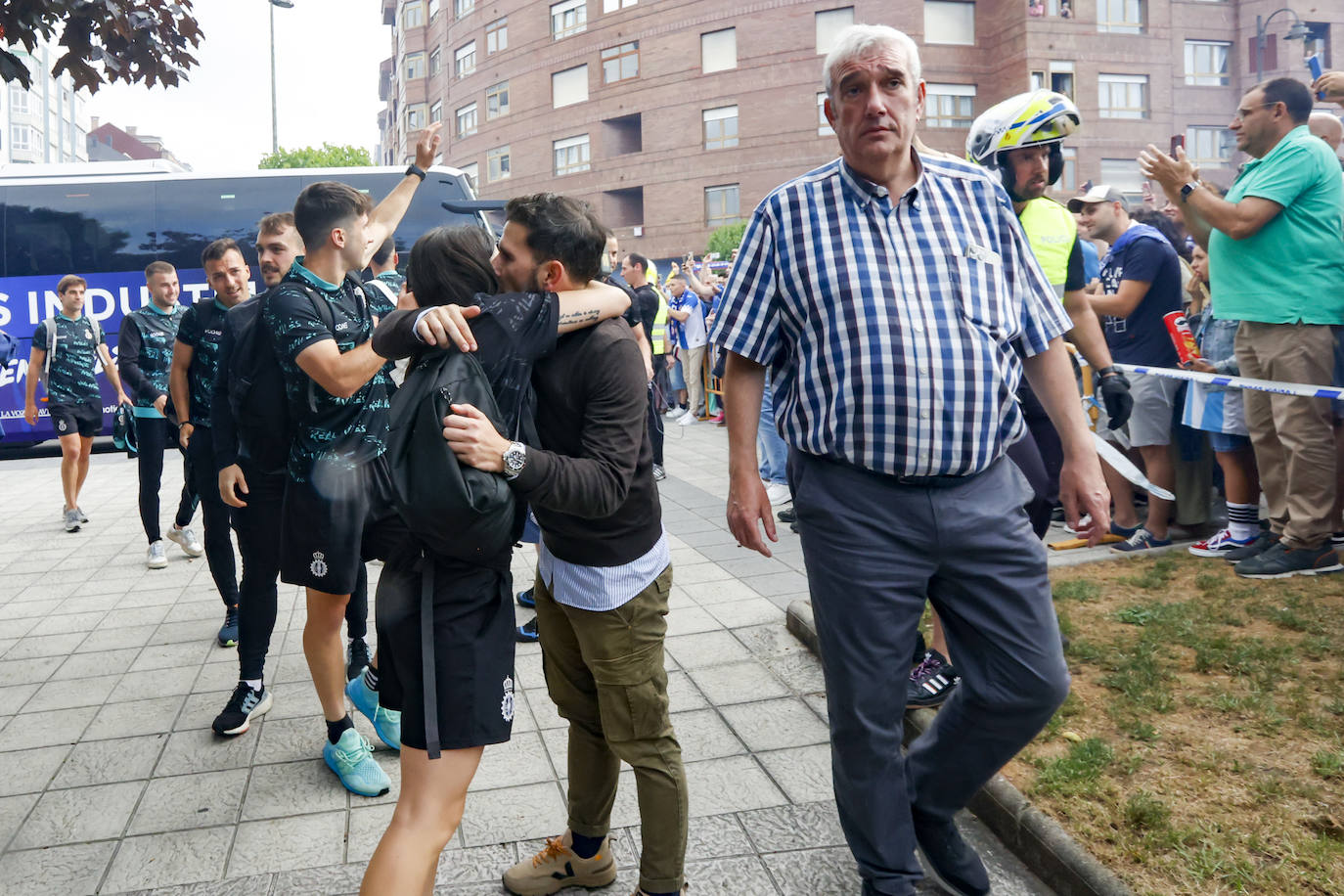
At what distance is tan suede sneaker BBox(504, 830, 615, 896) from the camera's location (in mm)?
2885

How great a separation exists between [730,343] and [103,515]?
8812 millimetres

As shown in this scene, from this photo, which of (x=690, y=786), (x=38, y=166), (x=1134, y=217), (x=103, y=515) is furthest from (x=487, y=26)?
(x=690, y=786)

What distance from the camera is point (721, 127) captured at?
135ft

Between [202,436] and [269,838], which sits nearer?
[269,838]

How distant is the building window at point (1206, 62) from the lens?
4178cm

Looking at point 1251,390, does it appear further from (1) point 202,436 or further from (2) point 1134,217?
(1) point 202,436

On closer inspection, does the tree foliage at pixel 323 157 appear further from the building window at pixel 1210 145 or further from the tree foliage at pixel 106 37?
the tree foliage at pixel 106 37

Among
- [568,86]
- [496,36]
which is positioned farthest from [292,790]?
[496,36]

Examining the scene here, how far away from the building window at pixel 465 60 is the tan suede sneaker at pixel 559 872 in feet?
167

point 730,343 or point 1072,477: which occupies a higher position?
point 730,343

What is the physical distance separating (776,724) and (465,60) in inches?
2020

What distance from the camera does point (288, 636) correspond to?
5523mm

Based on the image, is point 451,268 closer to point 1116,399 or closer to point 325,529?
point 325,529

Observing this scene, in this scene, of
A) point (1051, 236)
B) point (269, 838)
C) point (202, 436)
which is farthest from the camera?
point (202, 436)
